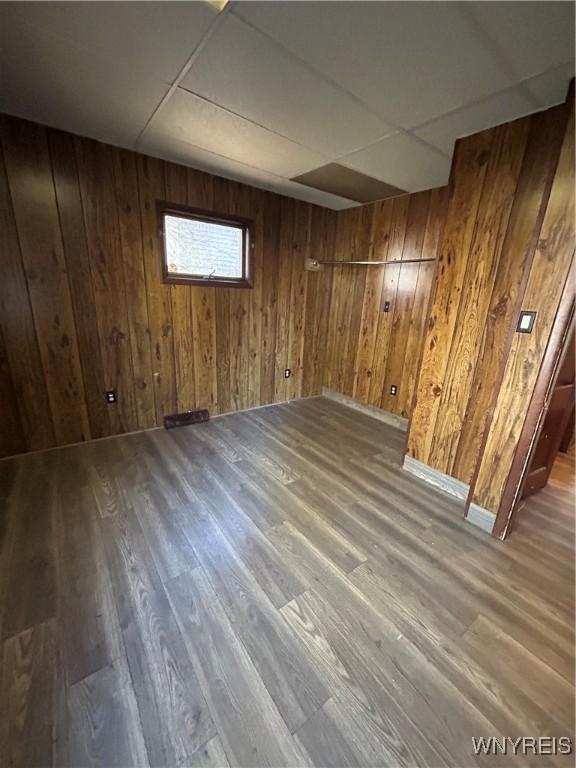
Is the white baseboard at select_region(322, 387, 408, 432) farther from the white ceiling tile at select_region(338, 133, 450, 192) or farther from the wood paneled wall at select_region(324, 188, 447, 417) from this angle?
the white ceiling tile at select_region(338, 133, 450, 192)

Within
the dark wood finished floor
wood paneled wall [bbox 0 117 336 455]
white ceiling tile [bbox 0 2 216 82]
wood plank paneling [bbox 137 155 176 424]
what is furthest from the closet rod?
white ceiling tile [bbox 0 2 216 82]

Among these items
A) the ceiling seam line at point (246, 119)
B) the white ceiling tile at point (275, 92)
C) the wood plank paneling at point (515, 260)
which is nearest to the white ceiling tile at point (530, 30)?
the wood plank paneling at point (515, 260)

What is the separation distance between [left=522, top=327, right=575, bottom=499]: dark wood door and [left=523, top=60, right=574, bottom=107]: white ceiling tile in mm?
1369

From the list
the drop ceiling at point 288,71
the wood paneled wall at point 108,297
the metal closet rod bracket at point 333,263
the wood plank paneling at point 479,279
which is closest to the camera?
the drop ceiling at point 288,71

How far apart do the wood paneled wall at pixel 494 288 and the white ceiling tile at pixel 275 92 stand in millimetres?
718

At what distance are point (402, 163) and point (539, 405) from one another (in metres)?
1.99

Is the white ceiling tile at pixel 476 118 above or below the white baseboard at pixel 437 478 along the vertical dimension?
above

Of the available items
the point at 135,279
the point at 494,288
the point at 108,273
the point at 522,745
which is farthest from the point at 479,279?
the point at 108,273

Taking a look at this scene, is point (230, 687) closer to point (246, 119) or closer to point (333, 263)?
point (246, 119)

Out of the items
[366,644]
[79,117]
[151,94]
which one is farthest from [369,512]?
[79,117]

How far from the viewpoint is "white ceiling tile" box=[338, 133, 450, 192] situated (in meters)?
2.01

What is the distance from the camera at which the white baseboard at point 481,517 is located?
5.90ft

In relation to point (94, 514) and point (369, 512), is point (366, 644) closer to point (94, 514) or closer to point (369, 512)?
point (369, 512)

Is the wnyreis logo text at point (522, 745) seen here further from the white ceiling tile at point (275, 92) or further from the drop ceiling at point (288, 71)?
the white ceiling tile at point (275, 92)
